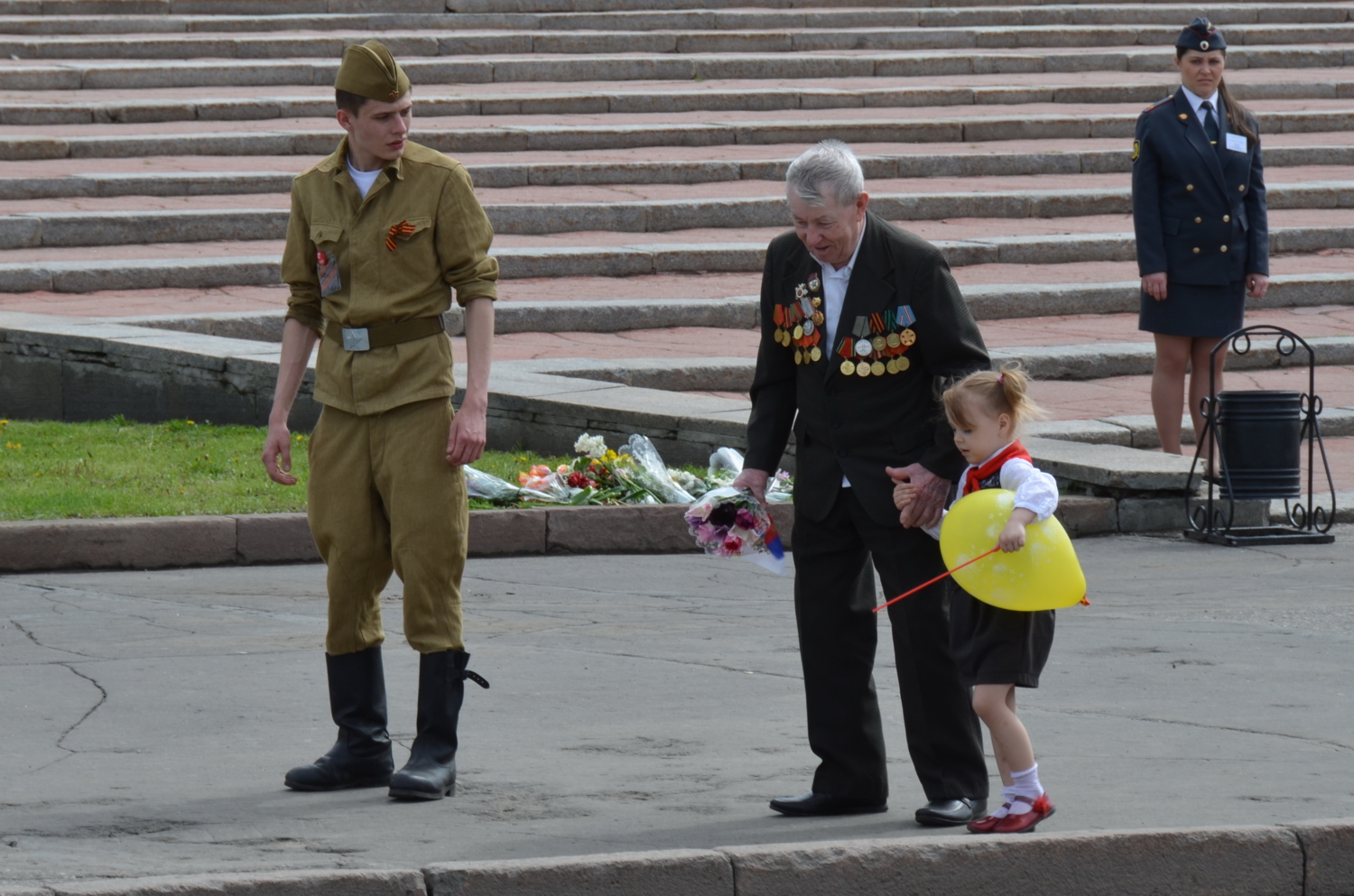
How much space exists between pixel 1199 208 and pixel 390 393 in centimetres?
552

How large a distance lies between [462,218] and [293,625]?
2.52m

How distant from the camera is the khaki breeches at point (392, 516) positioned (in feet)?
14.9

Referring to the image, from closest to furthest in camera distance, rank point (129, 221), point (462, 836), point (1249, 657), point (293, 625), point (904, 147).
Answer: point (462, 836) < point (1249, 657) < point (293, 625) < point (129, 221) < point (904, 147)

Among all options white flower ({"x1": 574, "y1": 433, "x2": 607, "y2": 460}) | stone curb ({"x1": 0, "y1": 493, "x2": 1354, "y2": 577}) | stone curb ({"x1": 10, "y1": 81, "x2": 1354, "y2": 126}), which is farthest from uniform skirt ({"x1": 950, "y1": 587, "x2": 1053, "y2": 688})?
stone curb ({"x1": 10, "y1": 81, "x2": 1354, "y2": 126})

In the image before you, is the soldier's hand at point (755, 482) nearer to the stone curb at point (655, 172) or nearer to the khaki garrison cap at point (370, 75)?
the khaki garrison cap at point (370, 75)

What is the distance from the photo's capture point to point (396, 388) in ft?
14.9

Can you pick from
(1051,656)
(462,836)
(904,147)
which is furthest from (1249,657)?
(904,147)

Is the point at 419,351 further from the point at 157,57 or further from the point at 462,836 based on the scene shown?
the point at 157,57

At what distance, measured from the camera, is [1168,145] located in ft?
29.5

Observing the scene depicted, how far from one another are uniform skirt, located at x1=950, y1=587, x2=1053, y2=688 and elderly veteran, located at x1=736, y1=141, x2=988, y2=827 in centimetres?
12

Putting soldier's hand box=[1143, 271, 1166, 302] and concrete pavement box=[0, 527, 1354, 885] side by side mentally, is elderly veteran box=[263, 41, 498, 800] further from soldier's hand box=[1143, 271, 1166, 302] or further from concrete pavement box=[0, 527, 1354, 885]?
soldier's hand box=[1143, 271, 1166, 302]

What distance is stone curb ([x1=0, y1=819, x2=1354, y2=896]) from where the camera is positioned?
148 inches

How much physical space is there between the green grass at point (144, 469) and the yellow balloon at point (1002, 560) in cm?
431

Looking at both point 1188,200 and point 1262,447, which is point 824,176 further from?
point 1188,200
